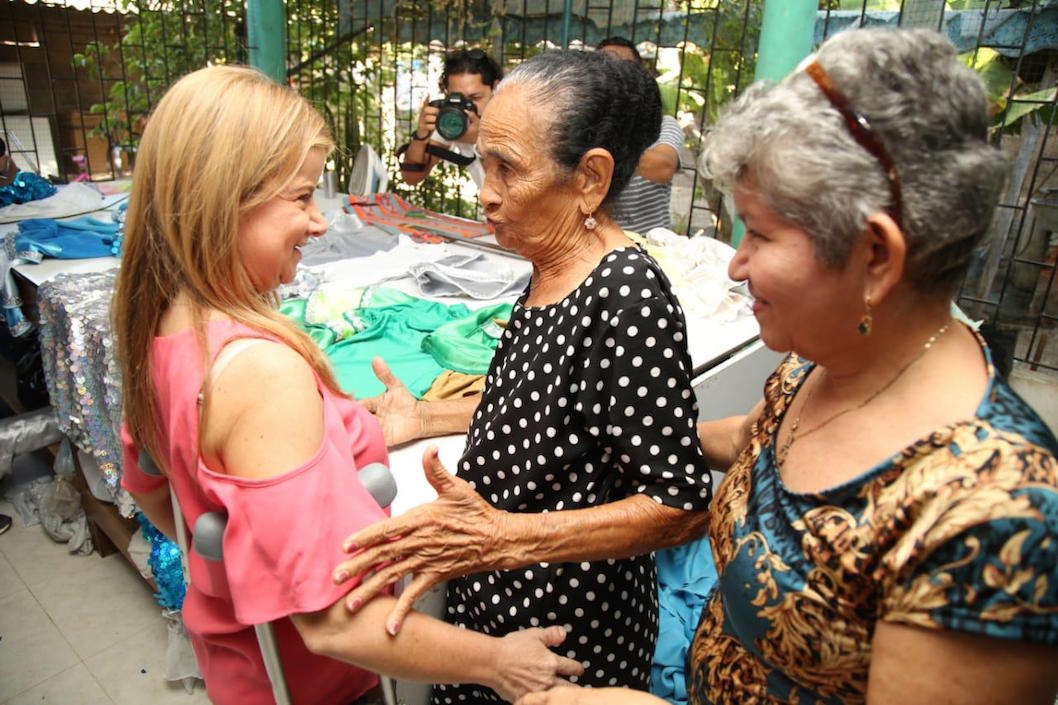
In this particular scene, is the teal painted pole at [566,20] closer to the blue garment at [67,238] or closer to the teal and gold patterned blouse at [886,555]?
the blue garment at [67,238]

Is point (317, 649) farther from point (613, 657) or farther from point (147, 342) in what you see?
point (613, 657)

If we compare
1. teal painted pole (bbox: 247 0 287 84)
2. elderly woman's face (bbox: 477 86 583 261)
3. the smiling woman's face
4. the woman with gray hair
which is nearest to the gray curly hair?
the woman with gray hair

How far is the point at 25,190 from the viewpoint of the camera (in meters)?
3.63

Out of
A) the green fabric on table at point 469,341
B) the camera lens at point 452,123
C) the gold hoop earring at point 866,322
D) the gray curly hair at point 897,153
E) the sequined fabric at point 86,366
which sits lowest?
the sequined fabric at point 86,366

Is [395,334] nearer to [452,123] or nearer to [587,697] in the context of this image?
[452,123]

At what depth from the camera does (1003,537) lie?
659mm

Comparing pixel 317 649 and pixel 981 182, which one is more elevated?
pixel 981 182

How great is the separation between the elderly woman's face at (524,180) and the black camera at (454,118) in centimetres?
212

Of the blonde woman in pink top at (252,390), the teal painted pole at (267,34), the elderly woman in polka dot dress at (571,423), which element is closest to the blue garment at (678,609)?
the elderly woman in polka dot dress at (571,423)

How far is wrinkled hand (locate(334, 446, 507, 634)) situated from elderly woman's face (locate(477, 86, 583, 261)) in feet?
1.52

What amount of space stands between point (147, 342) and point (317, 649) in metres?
0.48

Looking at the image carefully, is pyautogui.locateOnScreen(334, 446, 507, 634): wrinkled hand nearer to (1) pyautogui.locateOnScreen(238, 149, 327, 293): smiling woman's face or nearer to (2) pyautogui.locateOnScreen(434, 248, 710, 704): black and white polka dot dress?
(2) pyautogui.locateOnScreen(434, 248, 710, 704): black and white polka dot dress

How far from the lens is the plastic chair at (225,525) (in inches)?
36.0

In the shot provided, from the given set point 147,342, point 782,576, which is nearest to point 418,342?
point 147,342
